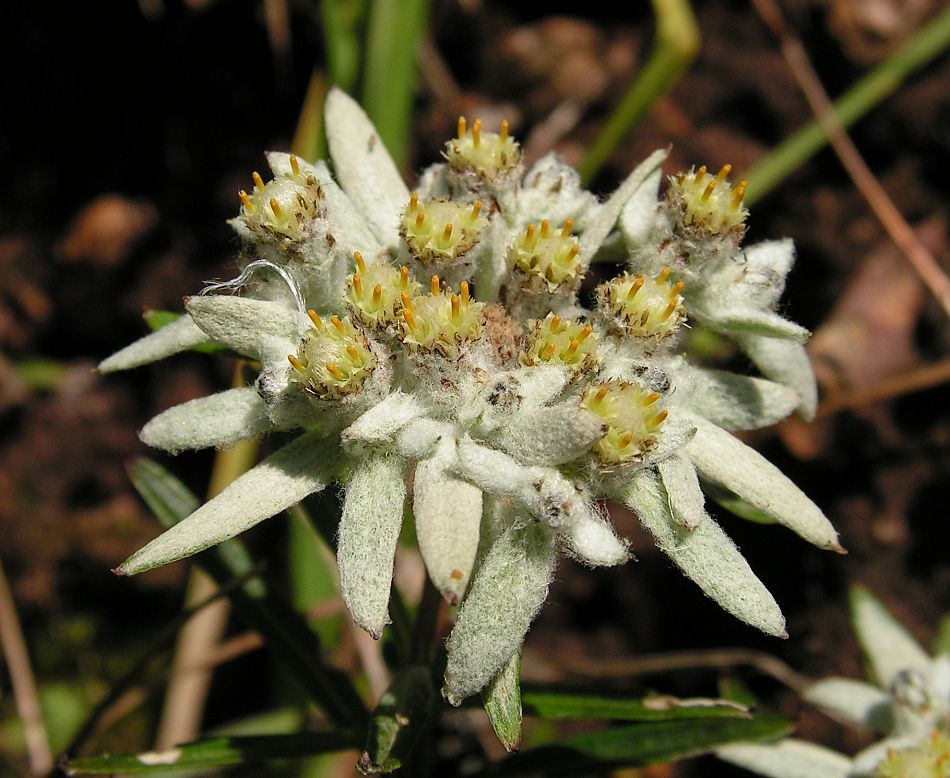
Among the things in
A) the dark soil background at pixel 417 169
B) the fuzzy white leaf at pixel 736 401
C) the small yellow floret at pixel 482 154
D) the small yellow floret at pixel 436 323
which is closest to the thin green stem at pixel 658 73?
the dark soil background at pixel 417 169

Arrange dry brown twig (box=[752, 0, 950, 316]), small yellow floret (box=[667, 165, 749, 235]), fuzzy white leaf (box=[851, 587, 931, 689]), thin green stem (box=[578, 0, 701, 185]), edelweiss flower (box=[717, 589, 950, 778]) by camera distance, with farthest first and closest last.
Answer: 1. dry brown twig (box=[752, 0, 950, 316])
2. thin green stem (box=[578, 0, 701, 185])
3. fuzzy white leaf (box=[851, 587, 931, 689])
4. edelweiss flower (box=[717, 589, 950, 778])
5. small yellow floret (box=[667, 165, 749, 235])

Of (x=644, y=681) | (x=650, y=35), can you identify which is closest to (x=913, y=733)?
(x=644, y=681)

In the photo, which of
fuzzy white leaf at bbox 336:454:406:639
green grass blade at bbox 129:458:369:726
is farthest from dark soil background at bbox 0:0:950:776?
fuzzy white leaf at bbox 336:454:406:639

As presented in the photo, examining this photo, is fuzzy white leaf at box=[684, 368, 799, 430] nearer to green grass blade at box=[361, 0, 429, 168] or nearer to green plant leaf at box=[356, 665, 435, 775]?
green plant leaf at box=[356, 665, 435, 775]

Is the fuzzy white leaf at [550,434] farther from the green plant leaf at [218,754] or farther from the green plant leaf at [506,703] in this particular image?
the green plant leaf at [218,754]

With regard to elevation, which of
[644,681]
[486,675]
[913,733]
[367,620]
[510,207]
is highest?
[510,207]

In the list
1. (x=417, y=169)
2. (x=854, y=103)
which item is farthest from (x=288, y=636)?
(x=854, y=103)

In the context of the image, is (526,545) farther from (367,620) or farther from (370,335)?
(370,335)
